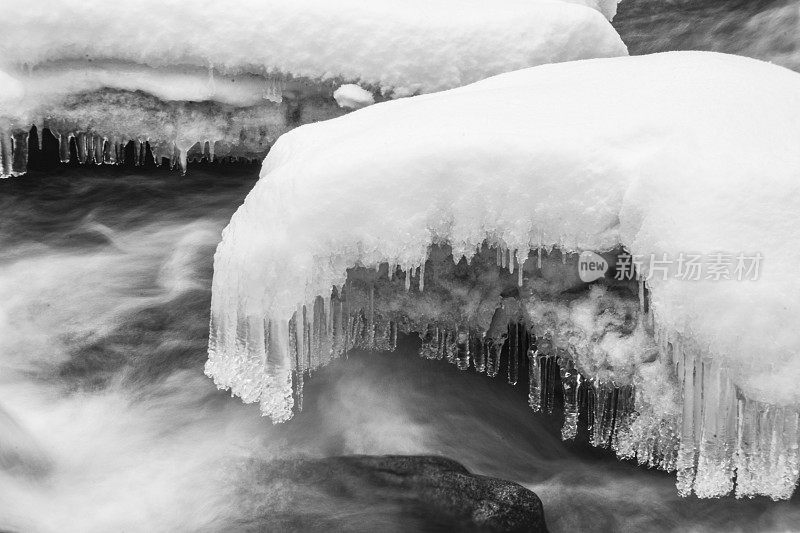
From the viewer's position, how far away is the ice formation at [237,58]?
15.5 feet

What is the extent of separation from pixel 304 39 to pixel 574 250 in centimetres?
253

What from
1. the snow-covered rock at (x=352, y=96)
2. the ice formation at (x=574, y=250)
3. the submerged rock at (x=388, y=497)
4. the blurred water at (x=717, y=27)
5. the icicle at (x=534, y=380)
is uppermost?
the blurred water at (x=717, y=27)

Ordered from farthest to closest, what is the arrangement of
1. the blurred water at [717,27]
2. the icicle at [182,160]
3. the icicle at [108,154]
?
1. the blurred water at [717,27]
2. the icicle at [108,154]
3. the icicle at [182,160]

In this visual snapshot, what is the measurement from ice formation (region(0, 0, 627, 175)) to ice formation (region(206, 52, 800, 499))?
136 cm

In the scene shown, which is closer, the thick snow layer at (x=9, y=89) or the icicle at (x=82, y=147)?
the thick snow layer at (x=9, y=89)

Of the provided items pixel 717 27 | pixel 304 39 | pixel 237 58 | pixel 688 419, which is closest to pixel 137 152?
pixel 237 58

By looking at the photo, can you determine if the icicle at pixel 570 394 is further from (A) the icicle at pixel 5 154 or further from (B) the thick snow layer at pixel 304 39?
(A) the icicle at pixel 5 154

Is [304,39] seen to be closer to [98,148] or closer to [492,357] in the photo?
[98,148]

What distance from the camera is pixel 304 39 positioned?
473cm

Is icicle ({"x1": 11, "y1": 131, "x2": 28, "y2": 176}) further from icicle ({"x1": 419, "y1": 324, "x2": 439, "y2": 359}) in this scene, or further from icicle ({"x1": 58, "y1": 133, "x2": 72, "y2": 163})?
icicle ({"x1": 419, "y1": 324, "x2": 439, "y2": 359})

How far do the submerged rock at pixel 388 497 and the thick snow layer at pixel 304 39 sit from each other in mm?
2301

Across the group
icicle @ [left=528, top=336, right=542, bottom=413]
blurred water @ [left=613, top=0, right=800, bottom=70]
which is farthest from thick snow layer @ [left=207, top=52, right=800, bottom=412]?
blurred water @ [left=613, top=0, right=800, bottom=70]

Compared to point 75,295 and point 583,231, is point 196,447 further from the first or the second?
point 583,231

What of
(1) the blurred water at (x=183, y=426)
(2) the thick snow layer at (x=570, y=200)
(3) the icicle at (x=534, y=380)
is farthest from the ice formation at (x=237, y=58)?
(3) the icicle at (x=534, y=380)
